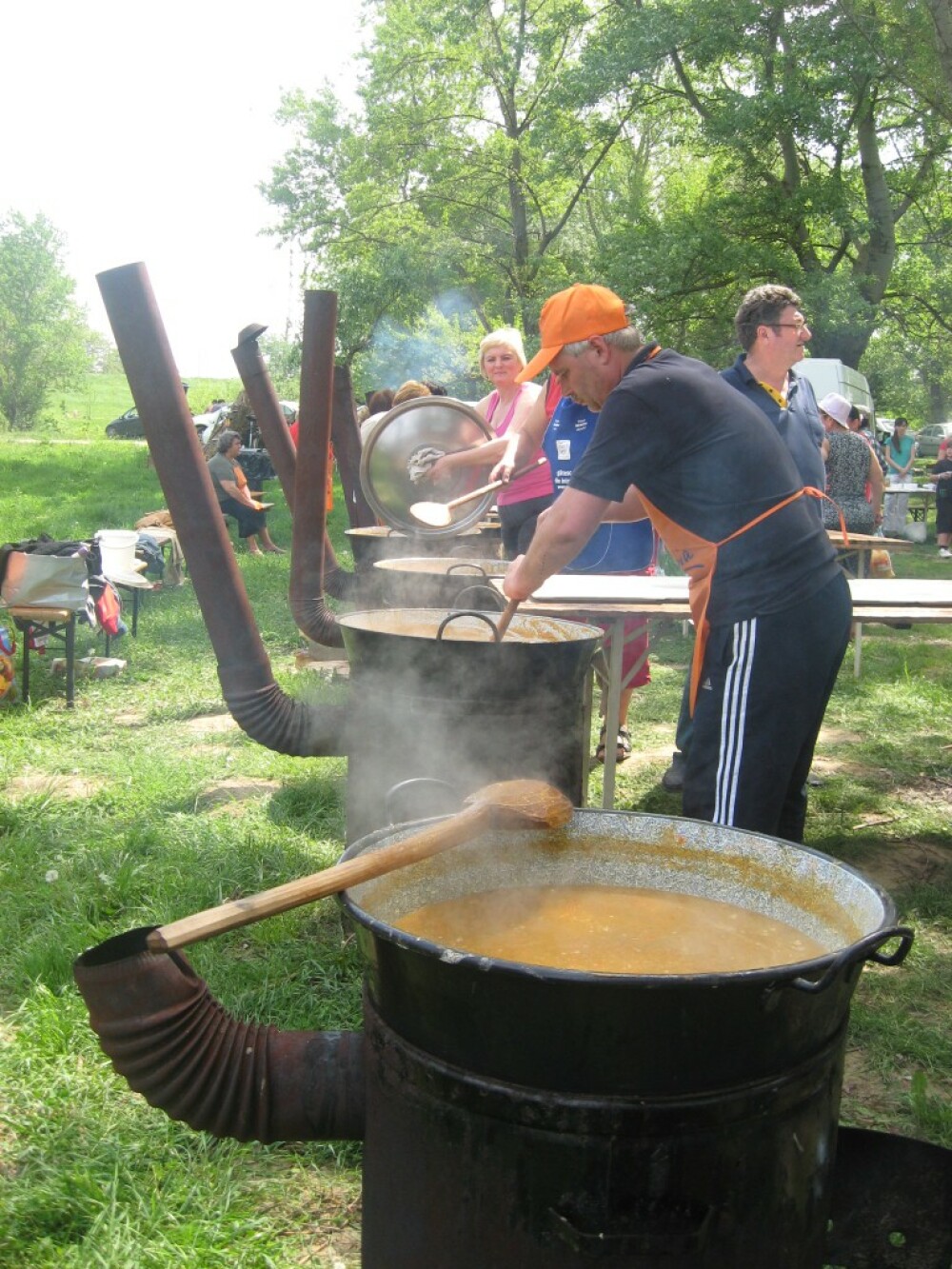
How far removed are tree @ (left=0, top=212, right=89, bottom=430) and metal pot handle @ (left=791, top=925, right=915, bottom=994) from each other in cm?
4165

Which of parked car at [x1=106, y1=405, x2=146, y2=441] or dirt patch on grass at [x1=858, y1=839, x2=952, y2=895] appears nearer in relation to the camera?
dirt patch on grass at [x1=858, y1=839, x2=952, y2=895]

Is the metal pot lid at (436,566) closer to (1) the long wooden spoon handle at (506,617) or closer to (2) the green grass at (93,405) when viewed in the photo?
(1) the long wooden spoon handle at (506,617)

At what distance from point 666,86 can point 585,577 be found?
63.1ft

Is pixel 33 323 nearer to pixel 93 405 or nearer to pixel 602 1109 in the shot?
pixel 93 405

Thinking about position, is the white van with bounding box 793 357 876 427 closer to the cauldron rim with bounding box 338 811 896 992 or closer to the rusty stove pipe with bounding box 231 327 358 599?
the rusty stove pipe with bounding box 231 327 358 599

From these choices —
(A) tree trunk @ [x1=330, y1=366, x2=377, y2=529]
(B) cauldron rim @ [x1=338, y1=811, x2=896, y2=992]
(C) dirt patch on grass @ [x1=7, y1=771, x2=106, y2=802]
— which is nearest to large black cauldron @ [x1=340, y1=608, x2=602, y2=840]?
(B) cauldron rim @ [x1=338, y1=811, x2=896, y2=992]

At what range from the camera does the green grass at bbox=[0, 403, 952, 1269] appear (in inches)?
99.2

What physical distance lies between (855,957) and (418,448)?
4846 millimetres

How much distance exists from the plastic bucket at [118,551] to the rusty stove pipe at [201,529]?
6301 mm

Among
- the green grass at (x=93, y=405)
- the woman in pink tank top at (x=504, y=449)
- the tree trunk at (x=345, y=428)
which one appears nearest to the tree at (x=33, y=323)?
the green grass at (x=93, y=405)

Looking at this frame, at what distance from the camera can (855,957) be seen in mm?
1500

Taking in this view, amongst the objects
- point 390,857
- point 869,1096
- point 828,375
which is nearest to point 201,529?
point 390,857

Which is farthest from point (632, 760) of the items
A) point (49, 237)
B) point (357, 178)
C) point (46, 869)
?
point (49, 237)

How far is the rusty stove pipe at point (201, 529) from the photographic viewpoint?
379 centimetres
